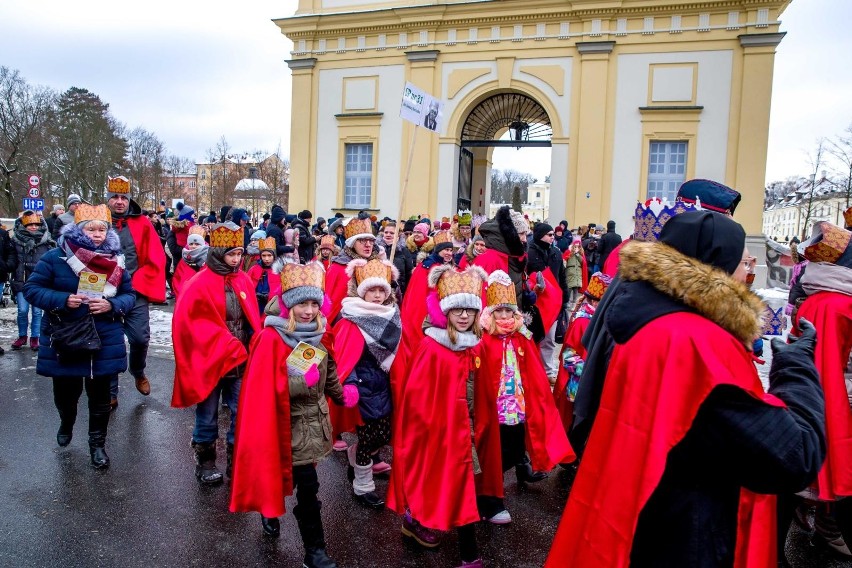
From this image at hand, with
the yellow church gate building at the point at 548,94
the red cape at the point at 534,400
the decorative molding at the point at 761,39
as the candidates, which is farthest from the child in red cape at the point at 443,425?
the decorative molding at the point at 761,39

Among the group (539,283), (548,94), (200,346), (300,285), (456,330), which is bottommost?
(200,346)

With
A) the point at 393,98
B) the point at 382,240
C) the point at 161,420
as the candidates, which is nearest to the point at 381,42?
the point at 393,98

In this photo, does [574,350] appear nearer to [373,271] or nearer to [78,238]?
[373,271]

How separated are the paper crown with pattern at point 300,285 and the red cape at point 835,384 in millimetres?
3129

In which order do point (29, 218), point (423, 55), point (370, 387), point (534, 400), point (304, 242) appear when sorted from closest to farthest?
point (534, 400) → point (370, 387) → point (29, 218) → point (304, 242) → point (423, 55)

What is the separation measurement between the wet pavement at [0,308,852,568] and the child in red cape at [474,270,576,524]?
44 cm

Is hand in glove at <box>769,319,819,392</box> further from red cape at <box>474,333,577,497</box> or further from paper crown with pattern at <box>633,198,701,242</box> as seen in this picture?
red cape at <box>474,333,577,497</box>

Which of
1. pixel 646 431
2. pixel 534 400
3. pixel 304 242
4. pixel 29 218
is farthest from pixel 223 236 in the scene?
pixel 29 218

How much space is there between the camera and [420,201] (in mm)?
20484

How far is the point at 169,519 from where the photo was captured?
4215 millimetres

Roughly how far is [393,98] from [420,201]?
357cm

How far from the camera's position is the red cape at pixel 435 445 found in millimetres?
3633

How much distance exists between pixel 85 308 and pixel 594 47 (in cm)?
1711

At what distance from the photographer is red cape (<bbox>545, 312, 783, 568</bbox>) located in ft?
5.90
